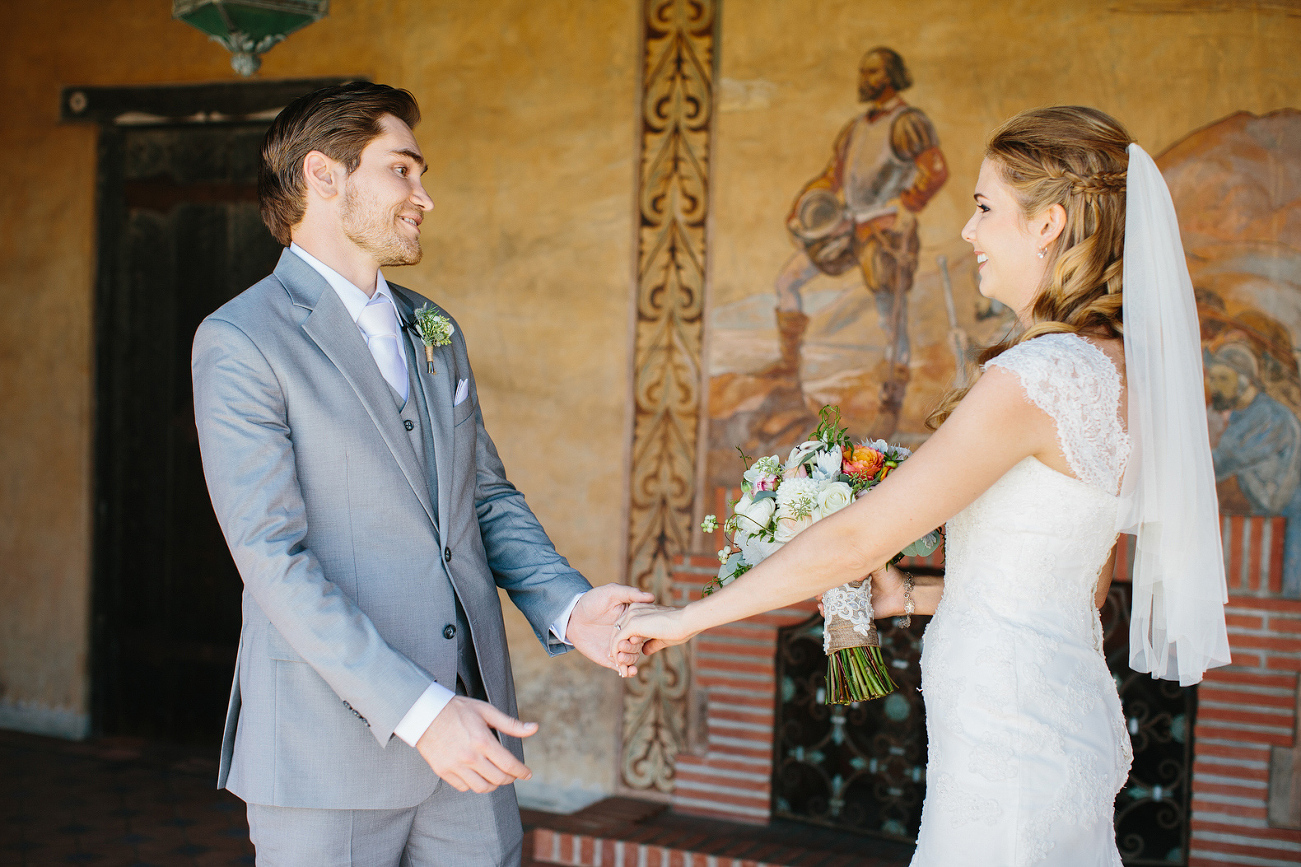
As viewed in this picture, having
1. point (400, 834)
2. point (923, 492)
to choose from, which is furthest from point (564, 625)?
point (923, 492)

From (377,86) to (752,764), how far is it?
3.40m

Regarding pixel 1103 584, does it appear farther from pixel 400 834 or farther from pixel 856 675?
pixel 400 834

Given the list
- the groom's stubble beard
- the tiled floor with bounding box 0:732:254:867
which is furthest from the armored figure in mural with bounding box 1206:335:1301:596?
the tiled floor with bounding box 0:732:254:867

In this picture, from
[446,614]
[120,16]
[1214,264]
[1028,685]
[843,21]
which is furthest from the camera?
[120,16]

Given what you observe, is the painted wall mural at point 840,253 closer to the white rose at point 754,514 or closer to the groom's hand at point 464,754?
the white rose at point 754,514

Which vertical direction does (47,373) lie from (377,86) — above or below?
below

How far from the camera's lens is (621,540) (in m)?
5.40

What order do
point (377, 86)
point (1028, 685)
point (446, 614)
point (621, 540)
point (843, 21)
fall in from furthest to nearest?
point (621, 540) → point (843, 21) → point (377, 86) → point (446, 614) → point (1028, 685)

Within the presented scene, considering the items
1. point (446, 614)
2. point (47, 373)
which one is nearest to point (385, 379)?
point (446, 614)

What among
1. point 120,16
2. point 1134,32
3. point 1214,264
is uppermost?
point 120,16

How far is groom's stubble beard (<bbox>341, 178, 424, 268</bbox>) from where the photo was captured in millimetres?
2660

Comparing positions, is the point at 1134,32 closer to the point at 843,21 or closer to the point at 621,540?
the point at 843,21

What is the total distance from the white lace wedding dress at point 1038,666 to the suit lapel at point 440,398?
1128mm

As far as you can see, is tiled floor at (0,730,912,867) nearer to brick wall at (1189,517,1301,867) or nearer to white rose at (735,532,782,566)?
brick wall at (1189,517,1301,867)
